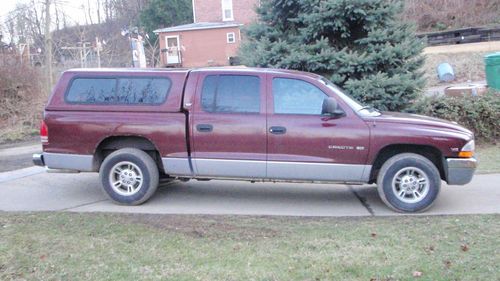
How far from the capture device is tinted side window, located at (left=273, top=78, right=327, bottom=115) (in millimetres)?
6828

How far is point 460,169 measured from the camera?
6570 millimetres

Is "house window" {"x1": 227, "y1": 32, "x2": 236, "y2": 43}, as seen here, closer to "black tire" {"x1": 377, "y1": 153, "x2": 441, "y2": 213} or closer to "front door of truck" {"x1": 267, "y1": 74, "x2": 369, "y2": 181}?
"front door of truck" {"x1": 267, "y1": 74, "x2": 369, "y2": 181}

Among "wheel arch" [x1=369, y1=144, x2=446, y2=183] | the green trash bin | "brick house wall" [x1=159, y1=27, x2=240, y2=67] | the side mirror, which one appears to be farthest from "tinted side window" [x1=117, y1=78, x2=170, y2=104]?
"brick house wall" [x1=159, y1=27, x2=240, y2=67]

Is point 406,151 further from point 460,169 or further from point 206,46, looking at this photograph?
point 206,46

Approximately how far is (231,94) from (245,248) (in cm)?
235

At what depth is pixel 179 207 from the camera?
7.05 meters

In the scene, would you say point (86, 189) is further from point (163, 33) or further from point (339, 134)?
point (163, 33)

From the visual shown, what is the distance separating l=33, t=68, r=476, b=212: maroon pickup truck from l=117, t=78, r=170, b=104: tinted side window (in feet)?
0.04

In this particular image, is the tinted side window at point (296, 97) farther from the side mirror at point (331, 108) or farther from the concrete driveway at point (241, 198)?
the concrete driveway at point (241, 198)

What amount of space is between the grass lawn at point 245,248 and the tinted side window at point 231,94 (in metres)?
1.41

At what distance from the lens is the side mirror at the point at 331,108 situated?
21.7 feet

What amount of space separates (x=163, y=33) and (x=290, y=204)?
39143 millimetres

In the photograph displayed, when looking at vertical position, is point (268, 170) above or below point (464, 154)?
below

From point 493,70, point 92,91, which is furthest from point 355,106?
point 493,70
